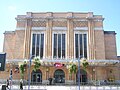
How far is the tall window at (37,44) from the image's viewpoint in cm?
4559

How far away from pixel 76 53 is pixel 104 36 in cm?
766

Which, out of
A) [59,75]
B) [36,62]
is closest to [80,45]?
[59,75]

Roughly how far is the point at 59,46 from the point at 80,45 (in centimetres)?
447

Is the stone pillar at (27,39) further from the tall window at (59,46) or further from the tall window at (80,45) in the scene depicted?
the tall window at (80,45)

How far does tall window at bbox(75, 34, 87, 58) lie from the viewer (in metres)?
45.4

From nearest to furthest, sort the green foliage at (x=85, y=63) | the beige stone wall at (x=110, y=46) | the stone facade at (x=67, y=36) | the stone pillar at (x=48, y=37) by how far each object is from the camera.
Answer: the green foliage at (x=85, y=63), the stone facade at (x=67, y=36), the stone pillar at (x=48, y=37), the beige stone wall at (x=110, y=46)

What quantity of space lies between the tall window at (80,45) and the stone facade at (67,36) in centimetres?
76

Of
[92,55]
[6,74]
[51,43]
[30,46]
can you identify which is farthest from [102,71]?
[6,74]

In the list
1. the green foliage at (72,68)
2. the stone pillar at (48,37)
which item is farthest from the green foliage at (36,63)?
the green foliage at (72,68)

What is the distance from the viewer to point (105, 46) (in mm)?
47625

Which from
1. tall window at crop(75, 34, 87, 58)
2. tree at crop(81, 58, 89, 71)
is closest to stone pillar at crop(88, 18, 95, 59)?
tall window at crop(75, 34, 87, 58)

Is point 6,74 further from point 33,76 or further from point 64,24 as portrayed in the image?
point 64,24

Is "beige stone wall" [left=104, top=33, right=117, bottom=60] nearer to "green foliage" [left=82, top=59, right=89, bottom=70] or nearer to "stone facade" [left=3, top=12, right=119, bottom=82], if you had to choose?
"stone facade" [left=3, top=12, right=119, bottom=82]

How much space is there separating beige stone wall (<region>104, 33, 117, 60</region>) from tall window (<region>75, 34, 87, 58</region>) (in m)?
5.14
